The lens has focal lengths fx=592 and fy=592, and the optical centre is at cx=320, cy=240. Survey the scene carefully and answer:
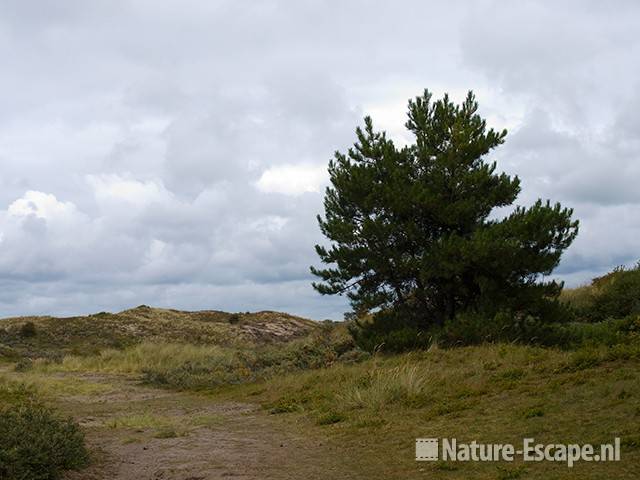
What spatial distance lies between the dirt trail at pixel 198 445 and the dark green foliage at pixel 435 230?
22.3 ft

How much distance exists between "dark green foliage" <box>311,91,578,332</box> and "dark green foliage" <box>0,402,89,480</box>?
11.8 m

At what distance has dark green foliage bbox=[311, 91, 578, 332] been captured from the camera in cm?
1788

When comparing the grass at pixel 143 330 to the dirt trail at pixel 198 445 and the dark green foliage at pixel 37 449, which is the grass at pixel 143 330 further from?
the dark green foliage at pixel 37 449

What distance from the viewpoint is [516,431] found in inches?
330

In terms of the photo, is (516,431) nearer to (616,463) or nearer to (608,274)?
(616,463)

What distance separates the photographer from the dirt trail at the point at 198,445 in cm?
798

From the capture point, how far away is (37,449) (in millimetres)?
7426

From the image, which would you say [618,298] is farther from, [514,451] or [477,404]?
[514,451]

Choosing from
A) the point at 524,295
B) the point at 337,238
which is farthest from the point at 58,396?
the point at 524,295

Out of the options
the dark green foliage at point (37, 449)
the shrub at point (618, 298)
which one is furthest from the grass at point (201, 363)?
the dark green foliage at point (37, 449)

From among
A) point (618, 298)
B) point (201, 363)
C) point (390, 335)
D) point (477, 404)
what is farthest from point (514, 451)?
point (201, 363)

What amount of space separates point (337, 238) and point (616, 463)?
569 inches

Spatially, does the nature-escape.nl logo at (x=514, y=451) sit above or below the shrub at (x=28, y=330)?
below

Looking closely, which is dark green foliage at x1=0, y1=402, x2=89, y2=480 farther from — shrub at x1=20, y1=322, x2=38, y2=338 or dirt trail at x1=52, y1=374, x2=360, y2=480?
shrub at x1=20, y1=322, x2=38, y2=338
